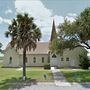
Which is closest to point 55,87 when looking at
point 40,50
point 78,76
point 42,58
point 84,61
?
point 78,76

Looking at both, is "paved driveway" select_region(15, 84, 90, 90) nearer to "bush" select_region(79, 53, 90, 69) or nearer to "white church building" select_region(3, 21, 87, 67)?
"bush" select_region(79, 53, 90, 69)

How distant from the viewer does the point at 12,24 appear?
1340 inches

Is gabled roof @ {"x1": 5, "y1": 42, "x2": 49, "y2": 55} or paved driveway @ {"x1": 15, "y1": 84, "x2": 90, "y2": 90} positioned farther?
gabled roof @ {"x1": 5, "y1": 42, "x2": 49, "y2": 55}

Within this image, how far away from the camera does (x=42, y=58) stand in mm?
56406

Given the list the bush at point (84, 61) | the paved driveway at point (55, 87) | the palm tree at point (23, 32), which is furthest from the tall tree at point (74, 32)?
the paved driveway at point (55, 87)

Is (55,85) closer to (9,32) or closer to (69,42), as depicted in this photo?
(9,32)

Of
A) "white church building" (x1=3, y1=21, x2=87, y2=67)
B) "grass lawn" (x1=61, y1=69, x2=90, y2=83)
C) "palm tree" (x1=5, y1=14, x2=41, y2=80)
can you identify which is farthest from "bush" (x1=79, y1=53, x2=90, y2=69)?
"palm tree" (x1=5, y1=14, x2=41, y2=80)

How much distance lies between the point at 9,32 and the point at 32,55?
22.7m

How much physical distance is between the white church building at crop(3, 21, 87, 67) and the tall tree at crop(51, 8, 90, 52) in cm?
1023

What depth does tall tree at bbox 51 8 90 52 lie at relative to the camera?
4117 cm

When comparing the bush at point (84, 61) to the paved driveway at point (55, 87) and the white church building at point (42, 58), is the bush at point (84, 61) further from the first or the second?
the paved driveway at point (55, 87)

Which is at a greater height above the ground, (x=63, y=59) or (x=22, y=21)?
(x=22, y=21)

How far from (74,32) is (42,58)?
16.2m

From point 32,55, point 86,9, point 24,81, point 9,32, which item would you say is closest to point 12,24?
point 9,32
